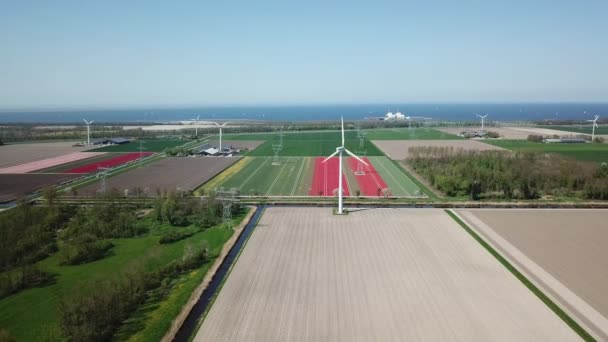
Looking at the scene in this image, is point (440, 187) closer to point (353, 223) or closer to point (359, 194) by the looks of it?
point (359, 194)

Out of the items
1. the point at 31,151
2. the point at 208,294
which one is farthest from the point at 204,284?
the point at 31,151

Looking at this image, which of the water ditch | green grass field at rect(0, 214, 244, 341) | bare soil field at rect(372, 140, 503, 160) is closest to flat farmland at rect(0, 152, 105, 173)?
green grass field at rect(0, 214, 244, 341)

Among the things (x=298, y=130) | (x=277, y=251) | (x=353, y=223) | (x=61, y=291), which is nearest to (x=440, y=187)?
(x=353, y=223)

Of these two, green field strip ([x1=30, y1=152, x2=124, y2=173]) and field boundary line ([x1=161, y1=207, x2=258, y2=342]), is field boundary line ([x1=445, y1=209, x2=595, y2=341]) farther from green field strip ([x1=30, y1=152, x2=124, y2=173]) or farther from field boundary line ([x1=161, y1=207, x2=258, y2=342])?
green field strip ([x1=30, y1=152, x2=124, y2=173])

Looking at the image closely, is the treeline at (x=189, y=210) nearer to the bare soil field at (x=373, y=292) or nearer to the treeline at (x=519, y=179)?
the bare soil field at (x=373, y=292)

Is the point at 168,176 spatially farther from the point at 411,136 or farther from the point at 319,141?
the point at 411,136
